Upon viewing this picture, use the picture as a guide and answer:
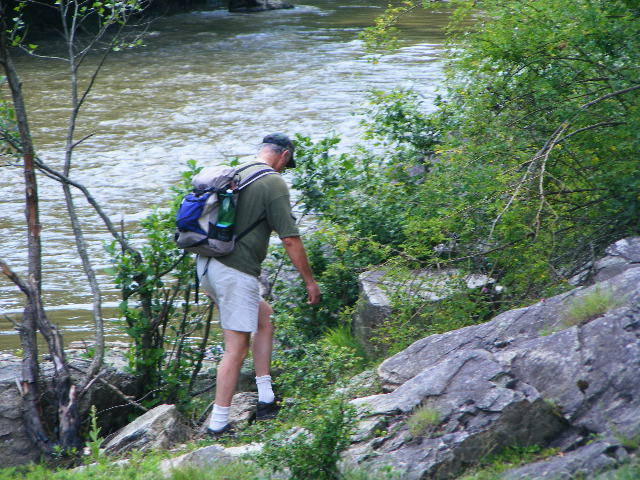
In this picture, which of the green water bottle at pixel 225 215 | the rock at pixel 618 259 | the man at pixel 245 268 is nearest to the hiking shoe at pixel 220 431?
the man at pixel 245 268

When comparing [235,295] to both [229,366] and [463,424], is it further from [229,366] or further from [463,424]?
[463,424]

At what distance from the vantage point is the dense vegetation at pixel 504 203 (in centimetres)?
540

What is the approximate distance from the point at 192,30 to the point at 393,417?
25347mm

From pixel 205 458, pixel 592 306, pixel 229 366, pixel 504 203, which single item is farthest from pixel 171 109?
pixel 592 306

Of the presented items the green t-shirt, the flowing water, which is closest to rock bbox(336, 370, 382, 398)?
the green t-shirt

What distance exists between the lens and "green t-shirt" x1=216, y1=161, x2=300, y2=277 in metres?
5.17

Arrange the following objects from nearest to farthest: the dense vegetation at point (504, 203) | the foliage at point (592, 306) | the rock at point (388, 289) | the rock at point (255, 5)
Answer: the foliage at point (592, 306) < the dense vegetation at point (504, 203) < the rock at point (388, 289) < the rock at point (255, 5)

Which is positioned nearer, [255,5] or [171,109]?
[171,109]

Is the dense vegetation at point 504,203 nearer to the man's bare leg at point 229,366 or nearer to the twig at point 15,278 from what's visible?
the man's bare leg at point 229,366

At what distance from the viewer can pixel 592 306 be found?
167 inches

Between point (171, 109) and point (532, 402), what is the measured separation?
1453 centimetres

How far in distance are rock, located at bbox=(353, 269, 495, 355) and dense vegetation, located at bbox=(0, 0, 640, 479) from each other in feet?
0.26

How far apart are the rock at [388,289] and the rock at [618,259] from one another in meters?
0.99

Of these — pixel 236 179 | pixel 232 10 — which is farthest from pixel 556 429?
pixel 232 10
